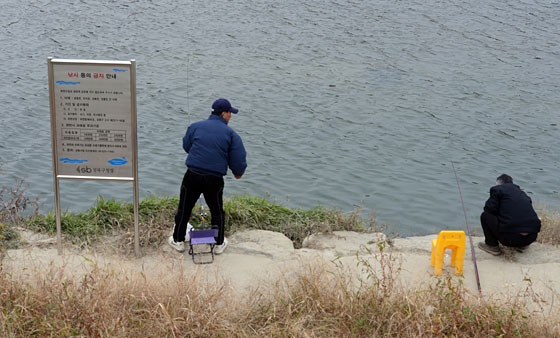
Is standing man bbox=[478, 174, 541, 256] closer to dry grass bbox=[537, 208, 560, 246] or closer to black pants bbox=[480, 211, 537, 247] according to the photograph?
black pants bbox=[480, 211, 537, 247]

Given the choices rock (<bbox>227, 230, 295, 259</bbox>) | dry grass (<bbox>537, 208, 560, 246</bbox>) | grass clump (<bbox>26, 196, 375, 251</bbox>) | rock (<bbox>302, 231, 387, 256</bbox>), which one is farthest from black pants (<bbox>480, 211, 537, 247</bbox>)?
rock (<bbox>227, 230, 295, 259</bbox>)

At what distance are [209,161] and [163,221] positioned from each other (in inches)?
53.1


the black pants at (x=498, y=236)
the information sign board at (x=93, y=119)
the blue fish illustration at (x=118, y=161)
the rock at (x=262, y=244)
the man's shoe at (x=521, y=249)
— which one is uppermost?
the information sign board at (x=93, y=119)

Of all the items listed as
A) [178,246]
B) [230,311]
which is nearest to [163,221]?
[178,246]

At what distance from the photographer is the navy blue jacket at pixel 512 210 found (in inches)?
299

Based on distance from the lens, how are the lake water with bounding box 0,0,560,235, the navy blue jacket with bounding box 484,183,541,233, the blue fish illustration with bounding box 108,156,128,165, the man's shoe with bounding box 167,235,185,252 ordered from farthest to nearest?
the lake water with bounding box 0,0,560,235 → the navy blue jacket with bounding box 484,183,541,233 → the man's shoe with bounding box 167,235,185,252 → the blue fish illustration with bounding box 108,156,128,165

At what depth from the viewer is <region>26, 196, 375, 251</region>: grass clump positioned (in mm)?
7742

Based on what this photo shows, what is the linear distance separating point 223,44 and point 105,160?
1291 centimetres

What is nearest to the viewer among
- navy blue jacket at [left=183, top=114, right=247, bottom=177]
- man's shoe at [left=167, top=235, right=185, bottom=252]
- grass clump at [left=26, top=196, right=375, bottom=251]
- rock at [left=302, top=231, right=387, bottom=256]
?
navy blue jacket at [left=183, top=114, right=247, bottom=177]

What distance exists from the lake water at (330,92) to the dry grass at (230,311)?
16.5 ft

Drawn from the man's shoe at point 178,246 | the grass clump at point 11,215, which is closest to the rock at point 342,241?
the man's shoe at point 178,246

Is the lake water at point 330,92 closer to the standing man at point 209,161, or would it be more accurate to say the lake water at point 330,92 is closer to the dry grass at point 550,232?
the dry grass at point 550,232

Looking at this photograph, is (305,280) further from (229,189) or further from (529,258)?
(229,189)

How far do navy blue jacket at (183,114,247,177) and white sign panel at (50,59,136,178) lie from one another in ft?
2.39
